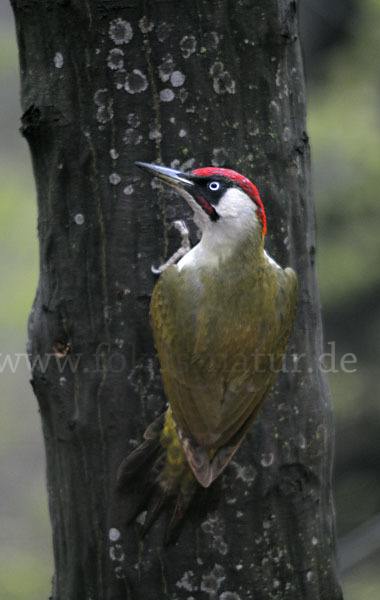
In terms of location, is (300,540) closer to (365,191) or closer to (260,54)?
(260,54)

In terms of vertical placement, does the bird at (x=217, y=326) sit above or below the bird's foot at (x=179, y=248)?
below

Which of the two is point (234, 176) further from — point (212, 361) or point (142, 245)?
point (212, 361)

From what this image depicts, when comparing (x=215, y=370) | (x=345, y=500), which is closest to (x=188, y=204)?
(x=215, y=370)

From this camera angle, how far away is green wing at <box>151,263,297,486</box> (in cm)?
255

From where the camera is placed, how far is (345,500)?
6.44m

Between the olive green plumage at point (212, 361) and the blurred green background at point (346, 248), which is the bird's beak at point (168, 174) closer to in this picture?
the olive green plumage at point (212, 361)

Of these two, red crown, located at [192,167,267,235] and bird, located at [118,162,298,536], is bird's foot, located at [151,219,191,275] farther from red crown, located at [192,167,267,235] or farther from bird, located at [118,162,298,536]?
red crown, located at [192,167,267,235]

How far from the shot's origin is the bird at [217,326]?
254 centimetres

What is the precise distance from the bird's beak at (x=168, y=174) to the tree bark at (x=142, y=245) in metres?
0.11

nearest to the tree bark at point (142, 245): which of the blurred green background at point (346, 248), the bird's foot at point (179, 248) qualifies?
the bird's foot at point (179, 248)

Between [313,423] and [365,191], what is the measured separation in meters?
3.35

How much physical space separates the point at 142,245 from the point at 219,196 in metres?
0.32

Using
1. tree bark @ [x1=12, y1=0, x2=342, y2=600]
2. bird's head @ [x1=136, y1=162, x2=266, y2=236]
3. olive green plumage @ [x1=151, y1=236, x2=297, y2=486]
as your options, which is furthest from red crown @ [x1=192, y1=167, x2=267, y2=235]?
olive green plumage @ [x1=151, y1=236, x2=297, y2=486]

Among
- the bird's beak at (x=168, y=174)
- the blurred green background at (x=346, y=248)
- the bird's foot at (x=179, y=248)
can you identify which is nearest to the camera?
the bird's beak at (x=168, y=174)
